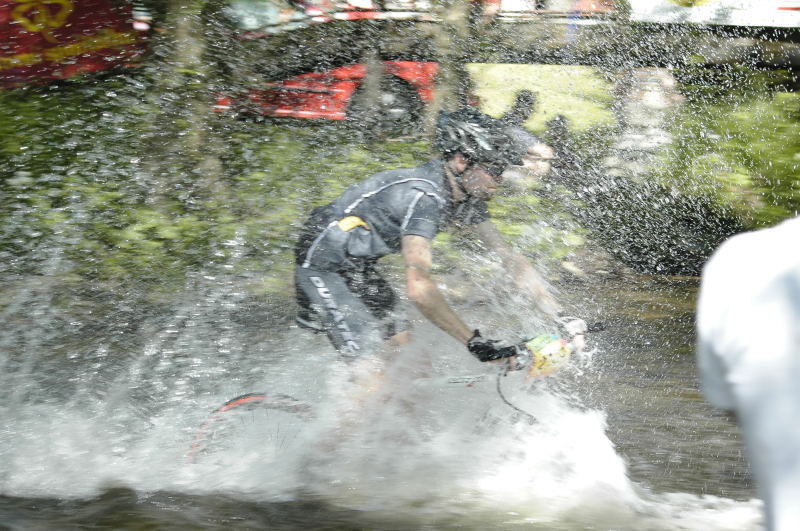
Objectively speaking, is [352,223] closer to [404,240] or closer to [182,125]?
[404,240]

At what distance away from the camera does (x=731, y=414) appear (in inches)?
46.6

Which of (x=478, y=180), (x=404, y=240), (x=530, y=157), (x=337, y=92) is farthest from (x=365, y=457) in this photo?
(x=337, y=92)

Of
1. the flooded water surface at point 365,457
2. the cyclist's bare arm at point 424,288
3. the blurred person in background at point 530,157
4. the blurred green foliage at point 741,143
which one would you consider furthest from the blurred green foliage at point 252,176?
the cyclist's bare arm at point 424,288

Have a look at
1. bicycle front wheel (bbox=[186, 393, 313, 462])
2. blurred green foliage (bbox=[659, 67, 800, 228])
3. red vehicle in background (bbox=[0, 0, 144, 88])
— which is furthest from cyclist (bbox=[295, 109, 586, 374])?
red vehicle in background (bbox=[0, 0, 144, 88])

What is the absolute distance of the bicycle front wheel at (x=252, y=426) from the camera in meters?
3.89

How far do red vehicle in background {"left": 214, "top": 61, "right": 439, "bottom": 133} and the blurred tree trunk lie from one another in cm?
58

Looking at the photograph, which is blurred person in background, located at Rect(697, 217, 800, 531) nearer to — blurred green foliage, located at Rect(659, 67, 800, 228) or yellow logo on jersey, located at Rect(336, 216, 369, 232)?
yellow logo on jersey, located at Rect(336, 216, 369, 232)

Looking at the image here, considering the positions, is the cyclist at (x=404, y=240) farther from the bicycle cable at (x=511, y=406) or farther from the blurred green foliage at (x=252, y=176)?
the blurred green foliage at (x=252, y=176)

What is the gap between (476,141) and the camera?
361 centimetres

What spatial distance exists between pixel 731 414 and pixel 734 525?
2.58 meters

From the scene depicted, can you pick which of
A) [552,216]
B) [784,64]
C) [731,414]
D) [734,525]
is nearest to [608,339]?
[552,216]

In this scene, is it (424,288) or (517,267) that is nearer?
(424,288)

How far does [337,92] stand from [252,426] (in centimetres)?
539

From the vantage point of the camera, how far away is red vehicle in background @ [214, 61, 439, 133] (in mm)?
8469
